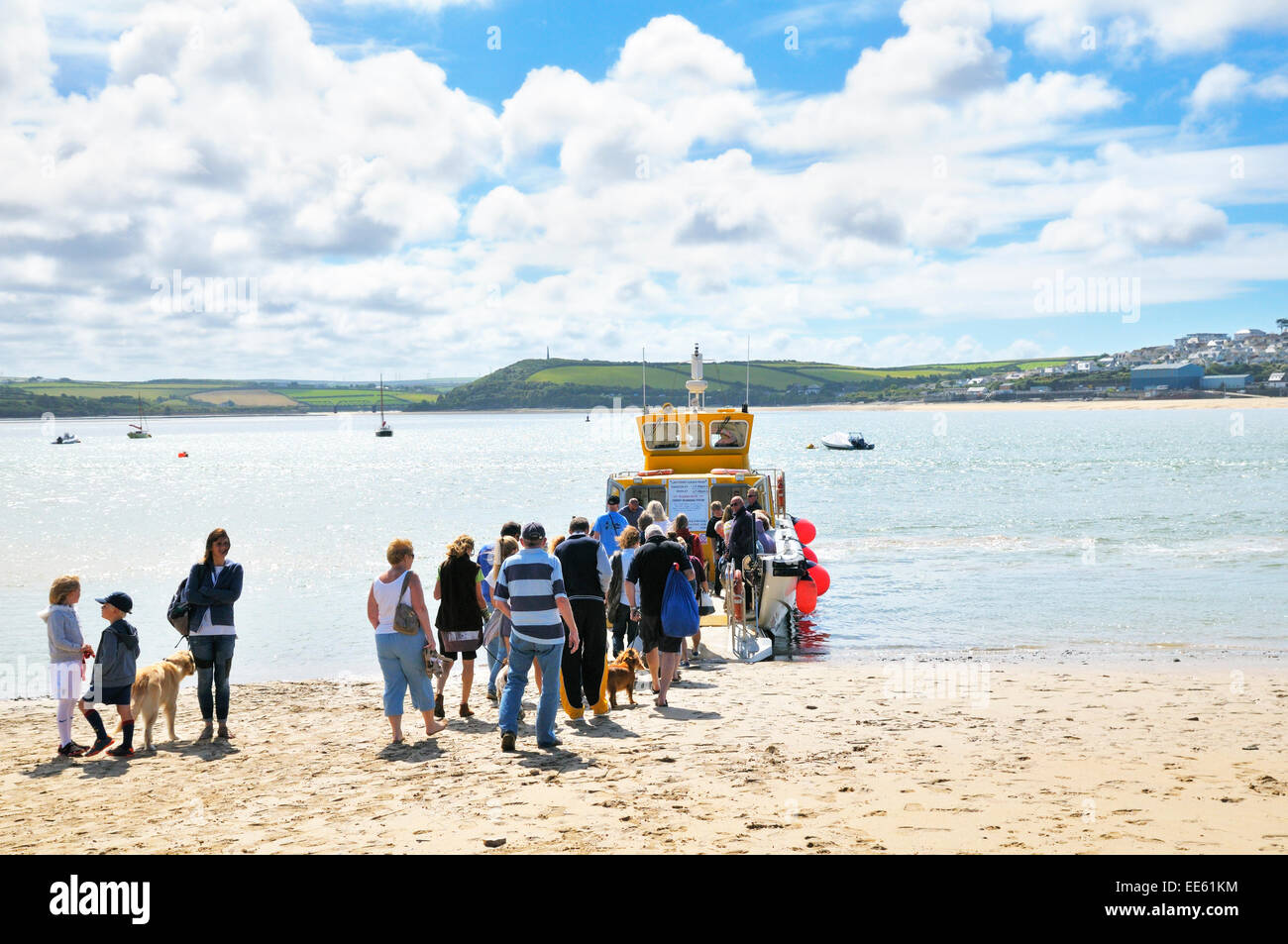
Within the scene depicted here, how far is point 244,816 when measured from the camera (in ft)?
21.7

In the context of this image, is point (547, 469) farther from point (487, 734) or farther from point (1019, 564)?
point (487, 734)

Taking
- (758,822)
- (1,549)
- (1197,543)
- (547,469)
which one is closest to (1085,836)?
(758,822)

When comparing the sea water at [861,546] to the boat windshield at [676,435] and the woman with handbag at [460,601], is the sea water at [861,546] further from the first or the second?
the woman with handbag at [460,601]

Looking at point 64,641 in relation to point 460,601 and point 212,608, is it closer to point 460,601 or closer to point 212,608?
point 212,608

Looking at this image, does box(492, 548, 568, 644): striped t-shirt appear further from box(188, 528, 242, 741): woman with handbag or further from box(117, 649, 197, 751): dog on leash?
box(117, 649, 197, 751): dog on leash

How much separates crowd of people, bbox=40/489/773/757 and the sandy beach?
0.33m

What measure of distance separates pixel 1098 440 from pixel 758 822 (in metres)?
120

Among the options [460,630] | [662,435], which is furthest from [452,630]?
[662,435]

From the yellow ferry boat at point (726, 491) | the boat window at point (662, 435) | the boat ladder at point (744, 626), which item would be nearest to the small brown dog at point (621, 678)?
the yellow ferry boat at point (726, 491)

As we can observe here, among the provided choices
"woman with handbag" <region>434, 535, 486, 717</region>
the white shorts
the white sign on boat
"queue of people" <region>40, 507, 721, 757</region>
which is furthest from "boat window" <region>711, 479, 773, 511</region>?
the white shorts

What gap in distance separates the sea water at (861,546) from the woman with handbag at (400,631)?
20.3ft

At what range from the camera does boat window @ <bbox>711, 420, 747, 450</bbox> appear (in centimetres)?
1992

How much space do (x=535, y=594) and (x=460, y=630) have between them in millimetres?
1577
